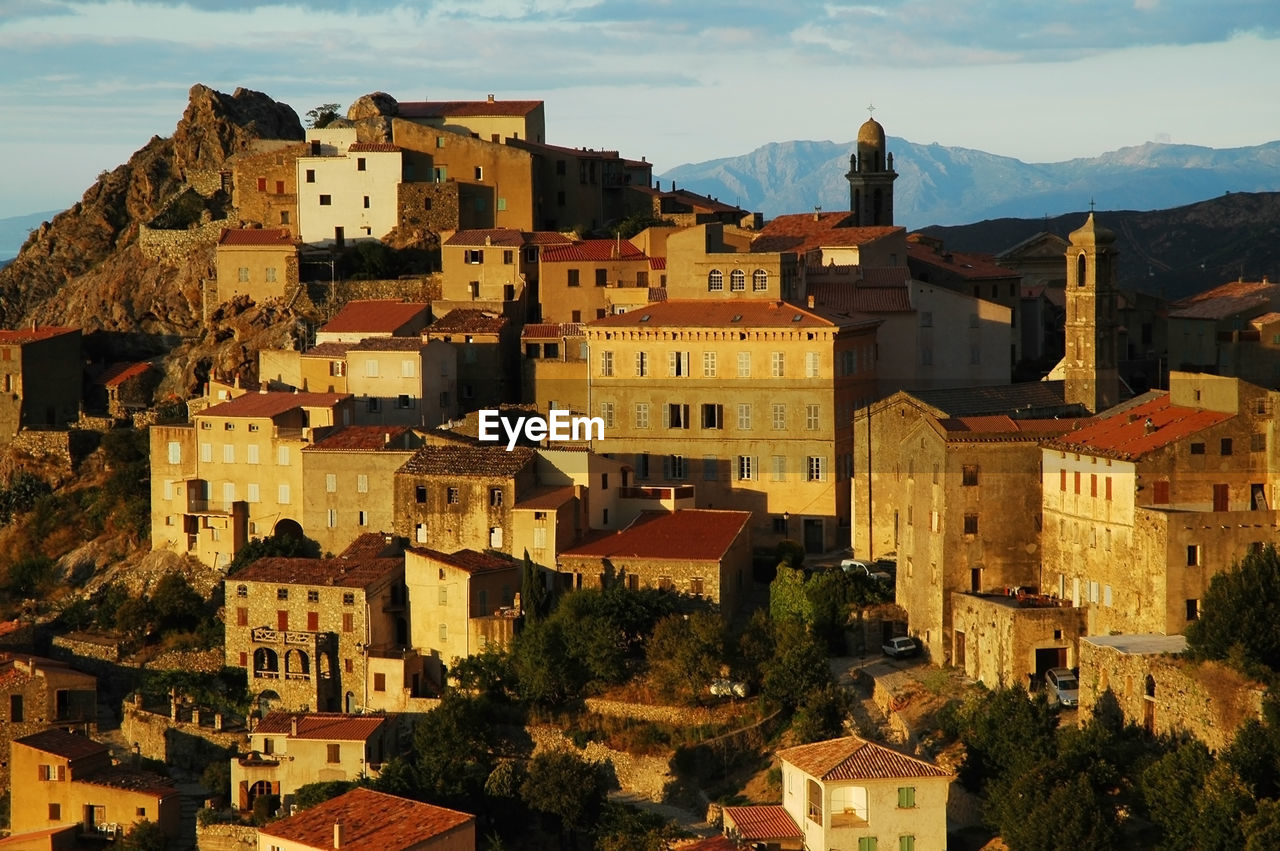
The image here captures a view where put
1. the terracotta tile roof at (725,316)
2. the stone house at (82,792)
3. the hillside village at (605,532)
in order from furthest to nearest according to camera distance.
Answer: the terracotta tile roof at (725,316) < the stone house at (82,792) < the hillside village at (605,532)

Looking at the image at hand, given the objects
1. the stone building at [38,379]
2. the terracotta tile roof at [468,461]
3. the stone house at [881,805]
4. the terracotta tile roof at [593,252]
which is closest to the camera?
the stone house at [881,805]

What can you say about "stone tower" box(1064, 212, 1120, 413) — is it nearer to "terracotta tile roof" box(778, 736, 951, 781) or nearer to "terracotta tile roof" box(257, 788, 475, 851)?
"terracotta tile roof" box(778, 736, 951, 781)

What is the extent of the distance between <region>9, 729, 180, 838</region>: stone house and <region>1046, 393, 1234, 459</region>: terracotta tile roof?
25.7 meters

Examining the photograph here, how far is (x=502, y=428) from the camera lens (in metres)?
67.8

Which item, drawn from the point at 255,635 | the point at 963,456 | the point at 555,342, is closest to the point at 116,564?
the point at 255,635

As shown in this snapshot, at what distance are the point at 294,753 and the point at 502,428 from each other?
15900mm

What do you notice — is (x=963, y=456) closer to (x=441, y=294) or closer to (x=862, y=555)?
(x=862, y=555)

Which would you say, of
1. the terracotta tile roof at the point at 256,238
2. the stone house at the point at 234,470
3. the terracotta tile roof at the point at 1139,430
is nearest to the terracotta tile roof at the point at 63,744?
the stone house at the point at 234,470

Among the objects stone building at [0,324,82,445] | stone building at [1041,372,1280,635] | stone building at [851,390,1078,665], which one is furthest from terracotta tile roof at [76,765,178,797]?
stone building at [0,324,82,445]

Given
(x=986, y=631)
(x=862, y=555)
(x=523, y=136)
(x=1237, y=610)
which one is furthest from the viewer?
(x=523, y=136)

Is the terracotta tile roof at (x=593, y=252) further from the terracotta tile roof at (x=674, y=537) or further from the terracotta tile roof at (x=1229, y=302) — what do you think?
the terracotta tile roof at (x=1229, y=302)

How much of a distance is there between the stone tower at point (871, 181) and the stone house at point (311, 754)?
3994cm

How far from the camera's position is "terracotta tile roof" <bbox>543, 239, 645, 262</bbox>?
249 feet

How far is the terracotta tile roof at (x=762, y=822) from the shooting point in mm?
47438
